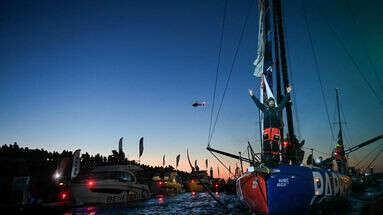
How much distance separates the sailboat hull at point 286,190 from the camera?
10062 mm

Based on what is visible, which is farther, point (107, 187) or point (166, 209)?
point (107, 187)

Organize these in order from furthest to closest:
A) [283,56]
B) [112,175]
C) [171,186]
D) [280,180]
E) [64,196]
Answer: [171,186] → [112,175] → [64,196] → [283,56] → [280,180]

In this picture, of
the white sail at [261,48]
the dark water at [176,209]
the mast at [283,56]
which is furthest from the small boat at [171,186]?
the white sail at [261,48]

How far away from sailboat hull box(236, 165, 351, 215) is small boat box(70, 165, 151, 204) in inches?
412

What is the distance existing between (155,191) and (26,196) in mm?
18722

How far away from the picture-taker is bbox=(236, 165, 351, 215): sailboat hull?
1006cm

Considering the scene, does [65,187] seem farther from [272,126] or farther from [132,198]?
[272,126]

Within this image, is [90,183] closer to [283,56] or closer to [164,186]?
[283,56]

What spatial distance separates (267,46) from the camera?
1393 cm

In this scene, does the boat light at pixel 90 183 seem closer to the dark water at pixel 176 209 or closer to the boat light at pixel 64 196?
the boat light at pixel 64 196

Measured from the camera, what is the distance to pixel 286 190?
33.3 feet

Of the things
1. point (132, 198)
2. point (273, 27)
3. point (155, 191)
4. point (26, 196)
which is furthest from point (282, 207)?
point (155, 191)

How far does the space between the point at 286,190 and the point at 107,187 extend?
12599mm

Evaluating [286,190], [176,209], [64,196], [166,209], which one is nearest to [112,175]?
[64,196]
